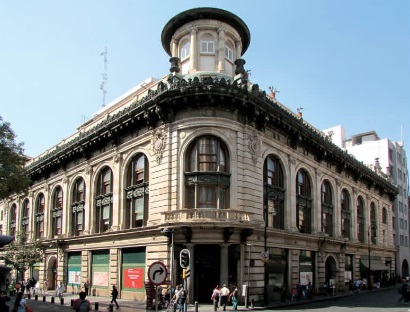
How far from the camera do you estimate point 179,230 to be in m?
30.4

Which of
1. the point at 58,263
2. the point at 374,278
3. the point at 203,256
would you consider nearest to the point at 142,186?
the point at 203,256

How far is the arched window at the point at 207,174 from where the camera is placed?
31562 millimetres

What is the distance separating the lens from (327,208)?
4734cm

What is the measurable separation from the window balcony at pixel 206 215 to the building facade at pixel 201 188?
8 cm

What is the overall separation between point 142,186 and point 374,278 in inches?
1503

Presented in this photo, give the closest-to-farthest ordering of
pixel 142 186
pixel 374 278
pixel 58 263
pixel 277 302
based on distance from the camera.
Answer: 1. pixel 277 302
2. pixel 142 186
3. pixel 58 263
4. pixel 374 278

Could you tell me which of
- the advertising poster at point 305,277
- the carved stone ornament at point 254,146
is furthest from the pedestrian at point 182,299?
the advertising poster at point 305,277

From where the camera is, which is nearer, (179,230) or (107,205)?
(179,230)

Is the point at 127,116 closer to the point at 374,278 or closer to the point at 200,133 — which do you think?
the point at 200,133

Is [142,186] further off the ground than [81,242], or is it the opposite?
[142,186]

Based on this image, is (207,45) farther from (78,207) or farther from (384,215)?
(384,215)

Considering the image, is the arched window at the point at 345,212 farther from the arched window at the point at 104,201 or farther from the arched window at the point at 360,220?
the arched window at the point at 104,201

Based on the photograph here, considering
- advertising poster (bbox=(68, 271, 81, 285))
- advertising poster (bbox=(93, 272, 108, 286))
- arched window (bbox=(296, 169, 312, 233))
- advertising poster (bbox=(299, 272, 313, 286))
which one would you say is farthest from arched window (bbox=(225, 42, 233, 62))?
advertising poster (bbox=(68, 271, 81, 285))

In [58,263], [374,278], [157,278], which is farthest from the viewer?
[374,278]
